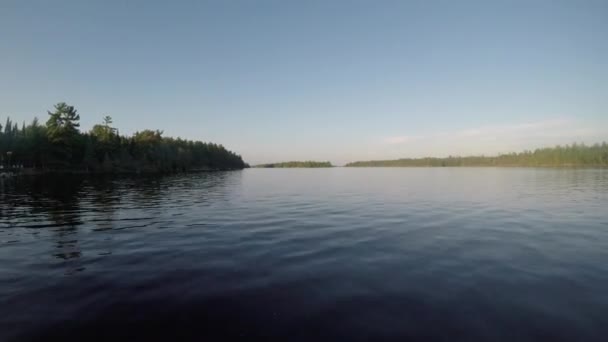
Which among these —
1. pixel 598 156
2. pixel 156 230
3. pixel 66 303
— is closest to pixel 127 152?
pixel 156 230

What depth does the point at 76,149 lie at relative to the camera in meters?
98.1

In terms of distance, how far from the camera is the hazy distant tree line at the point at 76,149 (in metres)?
86.0

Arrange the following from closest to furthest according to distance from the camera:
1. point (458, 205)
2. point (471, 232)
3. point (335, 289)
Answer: point (335, 289) → point (471, 232) → point (458, 205)

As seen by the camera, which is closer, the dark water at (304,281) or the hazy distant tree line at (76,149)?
the dark water at (304,281)

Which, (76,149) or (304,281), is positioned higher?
(76,149)

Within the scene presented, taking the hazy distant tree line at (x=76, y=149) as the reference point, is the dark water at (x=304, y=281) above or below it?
below

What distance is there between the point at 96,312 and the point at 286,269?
4.99m

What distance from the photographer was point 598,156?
164000 millimetres

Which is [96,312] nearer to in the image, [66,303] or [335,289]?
[66,303]

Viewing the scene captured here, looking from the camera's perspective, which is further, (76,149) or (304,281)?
(76,149)

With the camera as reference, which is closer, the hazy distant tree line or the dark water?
the dark water

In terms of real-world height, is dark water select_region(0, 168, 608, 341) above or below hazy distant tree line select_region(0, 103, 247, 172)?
below

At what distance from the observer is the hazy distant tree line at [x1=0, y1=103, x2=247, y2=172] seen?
86.0 meters

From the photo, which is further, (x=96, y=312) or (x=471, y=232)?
(x=471, y=232)
